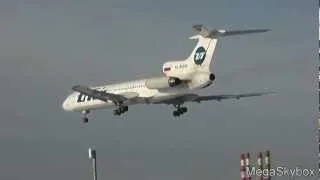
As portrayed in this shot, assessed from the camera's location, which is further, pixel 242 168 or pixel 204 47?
pixel 242 168

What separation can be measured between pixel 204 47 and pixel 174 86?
6.52 metres

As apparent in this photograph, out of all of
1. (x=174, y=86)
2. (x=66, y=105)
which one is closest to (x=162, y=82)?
(x=174, y=86)

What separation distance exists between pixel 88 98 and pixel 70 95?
8.30 metres

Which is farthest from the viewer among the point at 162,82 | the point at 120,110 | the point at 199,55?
the point at 120,110

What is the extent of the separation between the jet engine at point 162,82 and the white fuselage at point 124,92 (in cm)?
93

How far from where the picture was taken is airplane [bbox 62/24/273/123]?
437 feet

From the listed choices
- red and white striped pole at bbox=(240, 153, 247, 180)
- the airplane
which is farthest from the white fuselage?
red and white striped pole at bbox=(240, 153, 247, 180)

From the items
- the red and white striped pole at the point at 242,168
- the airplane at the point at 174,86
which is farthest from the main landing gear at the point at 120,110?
the red and white striped pole at the point at 242,168

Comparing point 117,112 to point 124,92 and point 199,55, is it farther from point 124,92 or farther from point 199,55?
point 199,55

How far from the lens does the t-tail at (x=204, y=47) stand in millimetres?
133750

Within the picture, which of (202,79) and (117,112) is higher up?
(202,79)

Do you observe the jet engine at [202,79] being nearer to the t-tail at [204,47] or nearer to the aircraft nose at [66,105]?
the t-tail at [204,47]

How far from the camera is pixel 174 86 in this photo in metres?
134

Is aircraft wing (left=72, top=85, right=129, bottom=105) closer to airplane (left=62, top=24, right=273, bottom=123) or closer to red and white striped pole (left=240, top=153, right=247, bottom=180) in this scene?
airplane (left=62, top=24, right=273, bottom=123)
